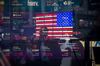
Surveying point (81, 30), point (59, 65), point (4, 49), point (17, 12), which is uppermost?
point (17, 12)

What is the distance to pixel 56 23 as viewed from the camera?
9.95 feet

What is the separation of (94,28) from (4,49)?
1.06 metres

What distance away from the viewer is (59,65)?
122 inches

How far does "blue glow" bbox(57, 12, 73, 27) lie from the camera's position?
9.90 feet

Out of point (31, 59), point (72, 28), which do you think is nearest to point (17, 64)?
point (31, 59)

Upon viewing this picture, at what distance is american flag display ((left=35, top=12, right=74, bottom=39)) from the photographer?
9.92 ft

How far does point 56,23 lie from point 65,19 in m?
0.11

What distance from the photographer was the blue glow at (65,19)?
302 cm

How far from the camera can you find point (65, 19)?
3.03 m

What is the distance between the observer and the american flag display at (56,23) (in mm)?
3023

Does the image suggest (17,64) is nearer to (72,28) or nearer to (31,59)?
(31,59)

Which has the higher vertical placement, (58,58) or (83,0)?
(83,0)

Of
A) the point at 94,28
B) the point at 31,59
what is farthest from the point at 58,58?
the point at 94,28

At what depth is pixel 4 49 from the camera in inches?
122
